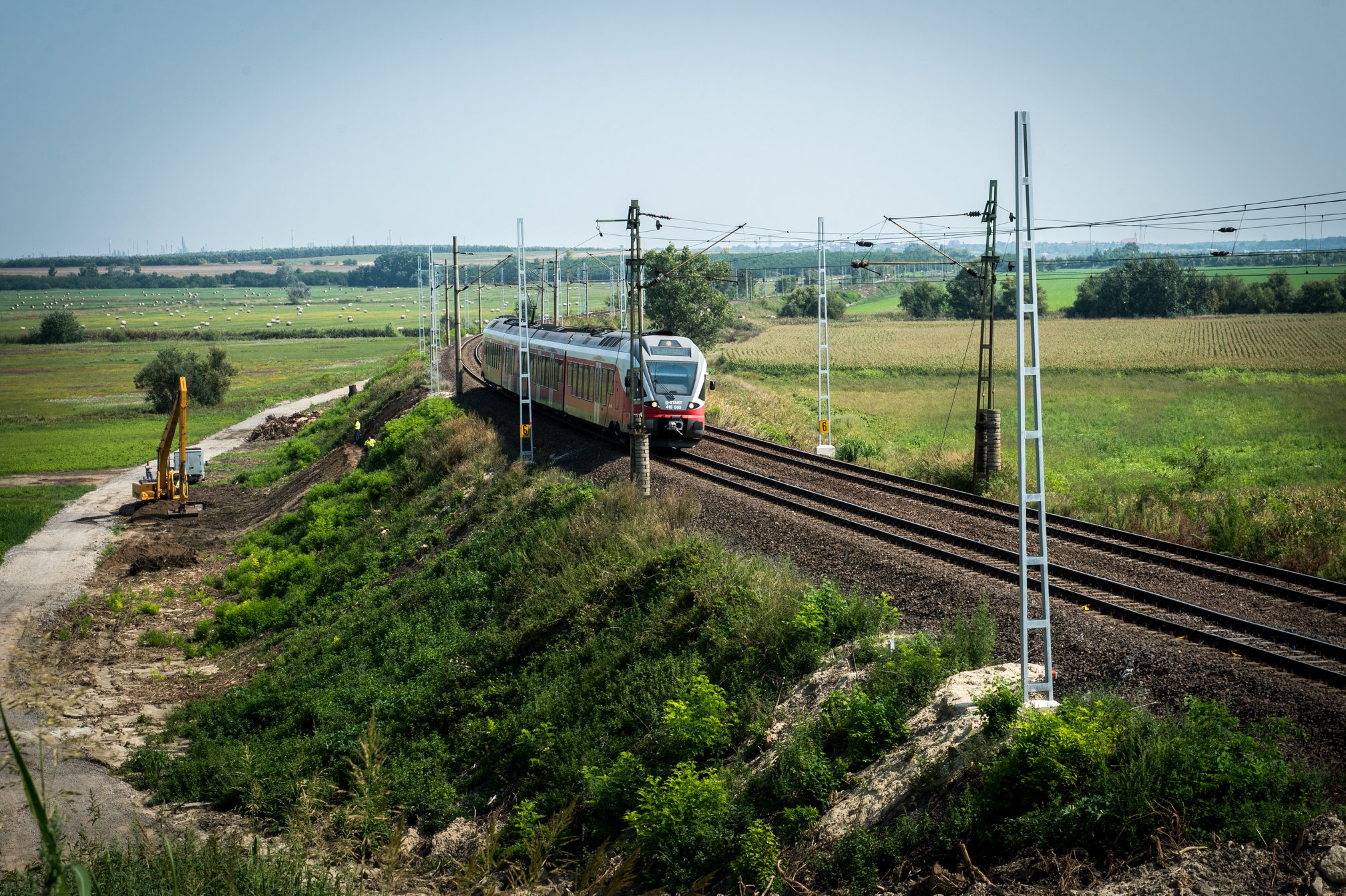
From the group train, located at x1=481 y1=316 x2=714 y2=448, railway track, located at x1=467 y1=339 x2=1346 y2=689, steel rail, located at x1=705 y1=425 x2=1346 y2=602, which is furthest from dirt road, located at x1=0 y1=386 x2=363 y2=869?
steel rail, located at x1=705 y1=425 x2=1346 y2=602

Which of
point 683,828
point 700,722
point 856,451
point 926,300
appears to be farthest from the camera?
point 926,300

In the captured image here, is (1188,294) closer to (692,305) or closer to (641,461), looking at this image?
(692,305)

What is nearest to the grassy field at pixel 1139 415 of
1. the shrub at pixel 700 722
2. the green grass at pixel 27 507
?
the shrub at pixel 700 722

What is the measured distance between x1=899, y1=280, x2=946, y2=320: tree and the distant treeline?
18909mm

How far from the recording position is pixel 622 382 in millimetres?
28562

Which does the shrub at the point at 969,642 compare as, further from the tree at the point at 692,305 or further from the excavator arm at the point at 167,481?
the tree at the point at 692,305

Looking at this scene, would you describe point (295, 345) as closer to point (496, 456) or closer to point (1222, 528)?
point (496, 456)

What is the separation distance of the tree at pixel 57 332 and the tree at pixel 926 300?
110229 mm


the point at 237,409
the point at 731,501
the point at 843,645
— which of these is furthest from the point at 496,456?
the point at 237,409

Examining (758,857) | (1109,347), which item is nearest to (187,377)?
(1109,347)

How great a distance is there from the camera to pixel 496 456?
3303 centimetres

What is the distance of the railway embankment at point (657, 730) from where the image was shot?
8664 mm

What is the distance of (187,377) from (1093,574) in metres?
81.6

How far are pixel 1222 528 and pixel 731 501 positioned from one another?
9.67m
